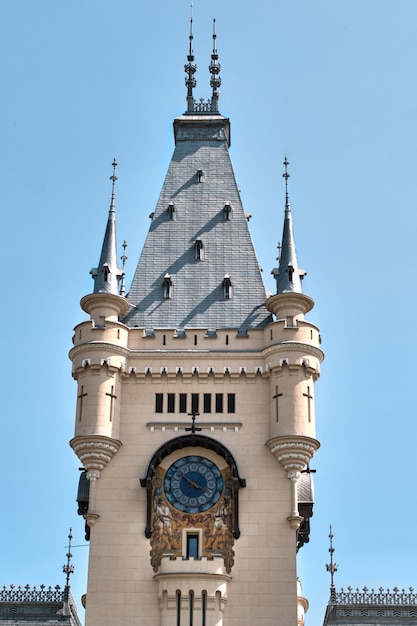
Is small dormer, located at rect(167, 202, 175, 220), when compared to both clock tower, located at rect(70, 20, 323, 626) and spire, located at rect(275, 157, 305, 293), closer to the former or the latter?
clock tower, located at rect(70, 20, 323, 626)

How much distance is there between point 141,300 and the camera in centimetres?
5491

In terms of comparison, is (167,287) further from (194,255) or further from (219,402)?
(219,402)

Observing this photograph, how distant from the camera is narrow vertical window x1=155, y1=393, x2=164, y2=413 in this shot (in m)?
51.1

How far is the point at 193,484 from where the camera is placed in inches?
1946

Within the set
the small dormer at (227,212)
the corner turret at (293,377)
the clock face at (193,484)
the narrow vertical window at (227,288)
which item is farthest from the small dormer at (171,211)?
the clock face at (193,484)

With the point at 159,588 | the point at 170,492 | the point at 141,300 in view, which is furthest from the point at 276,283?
the point at 159,588

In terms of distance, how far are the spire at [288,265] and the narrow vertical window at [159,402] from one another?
7.22 metres

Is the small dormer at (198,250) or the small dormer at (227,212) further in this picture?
the small dormer at (227,212)

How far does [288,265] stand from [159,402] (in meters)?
8.68

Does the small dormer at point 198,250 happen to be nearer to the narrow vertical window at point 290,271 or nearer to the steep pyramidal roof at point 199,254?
the steep pyramidal roof at point 199,254

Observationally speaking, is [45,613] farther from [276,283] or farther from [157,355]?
[276,283]

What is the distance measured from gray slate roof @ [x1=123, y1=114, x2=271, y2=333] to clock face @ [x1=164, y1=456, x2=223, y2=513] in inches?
263

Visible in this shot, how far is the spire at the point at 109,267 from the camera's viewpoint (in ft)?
175

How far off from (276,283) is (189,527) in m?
12.3
